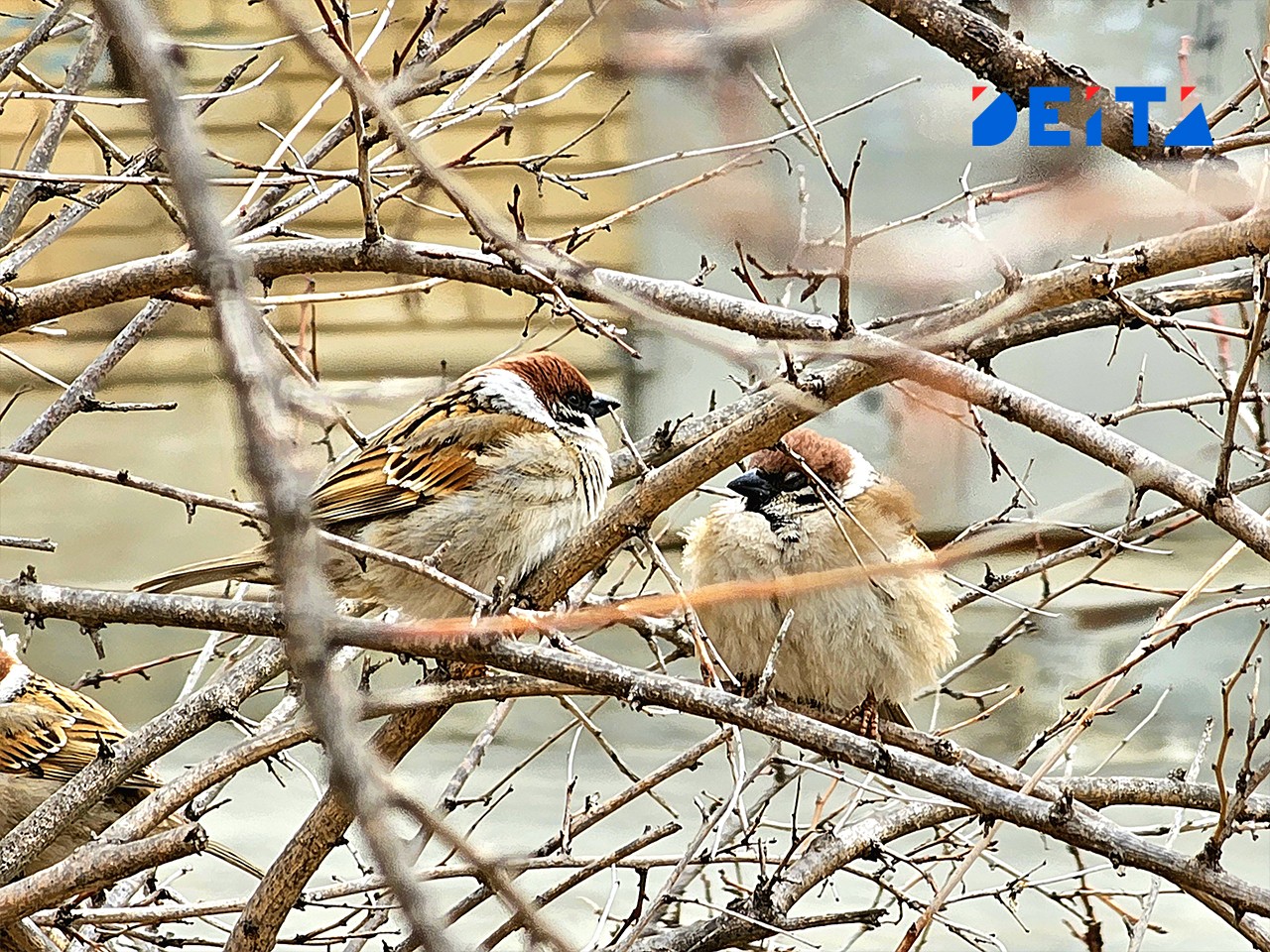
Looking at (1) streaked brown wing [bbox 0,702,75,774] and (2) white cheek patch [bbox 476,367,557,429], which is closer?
(2) white cheek patch [bbox 476,367,557,429]

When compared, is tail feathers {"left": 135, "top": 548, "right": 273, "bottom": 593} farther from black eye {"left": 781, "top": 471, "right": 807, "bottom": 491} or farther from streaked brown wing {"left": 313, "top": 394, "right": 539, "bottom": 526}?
black eye {"left": 781, "top": 471, "right": 807, "bottom": 491}

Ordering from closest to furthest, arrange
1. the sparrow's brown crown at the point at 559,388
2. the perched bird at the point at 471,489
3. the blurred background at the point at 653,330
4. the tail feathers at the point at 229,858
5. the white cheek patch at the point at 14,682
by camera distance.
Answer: the blurred background at the point at 653,330, the tail feathers at the point at 229,858, the perched bird at the point at 471,489, the sparrow's brown crown at the point at 559,388, the white cheek patch at the point at 14,682

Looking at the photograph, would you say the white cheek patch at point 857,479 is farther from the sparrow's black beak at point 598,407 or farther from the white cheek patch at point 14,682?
the white cheek patch at point 14,682

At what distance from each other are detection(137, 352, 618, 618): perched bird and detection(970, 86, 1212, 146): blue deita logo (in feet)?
3.73

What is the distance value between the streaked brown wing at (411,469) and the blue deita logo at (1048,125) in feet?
4.08

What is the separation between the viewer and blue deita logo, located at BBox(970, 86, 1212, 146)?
1378 mm

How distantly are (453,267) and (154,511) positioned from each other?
3869 mm

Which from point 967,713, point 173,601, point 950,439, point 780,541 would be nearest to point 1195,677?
point 967,713

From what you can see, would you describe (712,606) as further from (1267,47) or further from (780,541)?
(1267,47)

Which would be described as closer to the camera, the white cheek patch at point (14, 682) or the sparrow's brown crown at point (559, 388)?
the sparrow's brown crown at point (559, 388)

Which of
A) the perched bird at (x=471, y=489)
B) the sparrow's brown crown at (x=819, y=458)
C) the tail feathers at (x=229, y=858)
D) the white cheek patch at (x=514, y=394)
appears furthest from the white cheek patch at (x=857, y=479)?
the tail feathers at (x=229, y=858)

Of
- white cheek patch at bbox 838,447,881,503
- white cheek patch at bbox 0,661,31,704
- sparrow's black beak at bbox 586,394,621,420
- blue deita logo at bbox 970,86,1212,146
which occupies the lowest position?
blue deita logo at bbox 970,86,1212,146

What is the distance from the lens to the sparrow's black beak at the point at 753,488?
2.57 metres

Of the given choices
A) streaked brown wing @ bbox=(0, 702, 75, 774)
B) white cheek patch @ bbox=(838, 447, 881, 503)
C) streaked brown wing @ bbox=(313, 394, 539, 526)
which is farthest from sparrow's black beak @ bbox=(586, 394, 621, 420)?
streaked brown wing @ bbox=(0, 702, 75, 774)
